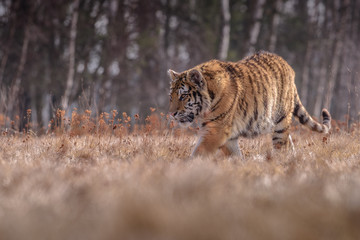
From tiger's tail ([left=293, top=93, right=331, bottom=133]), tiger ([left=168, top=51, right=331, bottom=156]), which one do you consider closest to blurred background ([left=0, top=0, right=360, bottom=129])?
tiger's tail ([left=293, top=93, right=331, bottom=133])

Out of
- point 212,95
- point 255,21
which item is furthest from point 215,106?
point 255,21

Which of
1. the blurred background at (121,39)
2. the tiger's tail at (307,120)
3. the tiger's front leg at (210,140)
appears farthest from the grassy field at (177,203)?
the blurred background at (121,39)

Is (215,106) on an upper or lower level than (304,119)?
upper

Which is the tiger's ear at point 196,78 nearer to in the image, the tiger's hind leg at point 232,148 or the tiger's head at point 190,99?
the tiger's head at point 190,99

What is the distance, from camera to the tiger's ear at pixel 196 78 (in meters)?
4.42

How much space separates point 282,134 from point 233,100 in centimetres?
125

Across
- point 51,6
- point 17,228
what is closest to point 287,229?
point 17,228

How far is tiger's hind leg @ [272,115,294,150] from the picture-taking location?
541 centimetres

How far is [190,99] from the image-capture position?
450 cm

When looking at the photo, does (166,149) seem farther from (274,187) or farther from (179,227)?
(179,227)

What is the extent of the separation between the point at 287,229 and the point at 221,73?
10.9 ft

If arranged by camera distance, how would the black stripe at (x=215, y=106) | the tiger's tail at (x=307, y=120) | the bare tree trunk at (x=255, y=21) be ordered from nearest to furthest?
the black stripe at (x=215, y=106) → the tiger's tail at (x=307, y=120) → the bare tree trunk at (x=255, y=21)

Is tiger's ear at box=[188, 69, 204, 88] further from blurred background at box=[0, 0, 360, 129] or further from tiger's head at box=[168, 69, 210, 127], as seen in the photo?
blurred background at box=[0, 0, 360, 129]

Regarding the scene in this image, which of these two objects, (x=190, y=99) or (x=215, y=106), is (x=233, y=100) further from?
(x=190, y=99)
